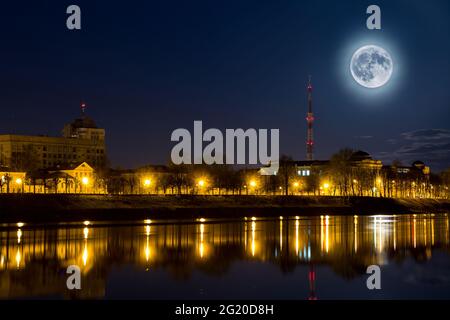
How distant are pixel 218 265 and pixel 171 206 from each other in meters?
57.1

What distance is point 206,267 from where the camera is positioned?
30.9m

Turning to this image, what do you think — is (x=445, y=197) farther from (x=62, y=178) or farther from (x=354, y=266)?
(x=354, y=266)

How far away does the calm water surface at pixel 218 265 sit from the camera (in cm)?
2436

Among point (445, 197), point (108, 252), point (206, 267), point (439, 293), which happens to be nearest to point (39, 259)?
point (108, 252)

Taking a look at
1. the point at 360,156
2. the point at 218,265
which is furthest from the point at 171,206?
the point at 360,156

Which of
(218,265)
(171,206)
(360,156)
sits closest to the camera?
(218,265)

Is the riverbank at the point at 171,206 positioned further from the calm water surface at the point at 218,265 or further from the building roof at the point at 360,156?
the building roof at the point at 360,156

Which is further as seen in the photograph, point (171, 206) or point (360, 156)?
point (360, 156)

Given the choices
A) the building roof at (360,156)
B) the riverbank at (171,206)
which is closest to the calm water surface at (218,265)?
the riverbank at (171,206)

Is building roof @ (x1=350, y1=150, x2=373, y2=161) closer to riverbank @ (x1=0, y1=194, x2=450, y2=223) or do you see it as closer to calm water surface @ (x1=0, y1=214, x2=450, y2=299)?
riverbank @ (x1=0, y1=194, x2=450, y2=223)

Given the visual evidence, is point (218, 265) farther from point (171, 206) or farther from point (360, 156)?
point (360, 156)

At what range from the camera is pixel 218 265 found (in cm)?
3173

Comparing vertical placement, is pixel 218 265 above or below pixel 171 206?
above
